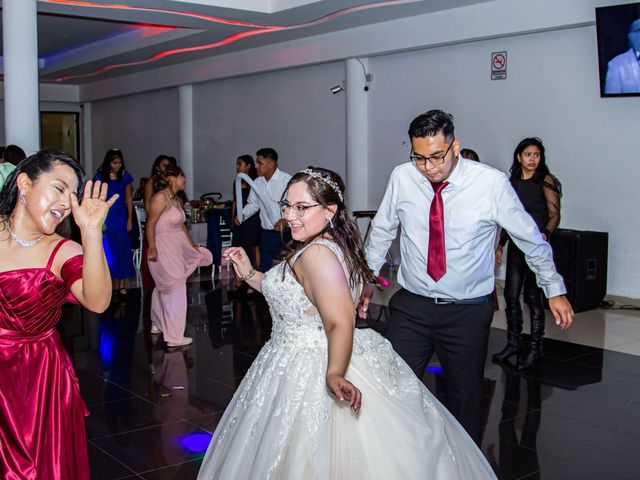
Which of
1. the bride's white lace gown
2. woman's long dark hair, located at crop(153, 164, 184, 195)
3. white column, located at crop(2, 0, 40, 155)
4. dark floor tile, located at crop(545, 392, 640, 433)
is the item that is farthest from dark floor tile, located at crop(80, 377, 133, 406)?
white column, located at crop(2, 0, 40, 155)

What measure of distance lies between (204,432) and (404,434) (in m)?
2.07

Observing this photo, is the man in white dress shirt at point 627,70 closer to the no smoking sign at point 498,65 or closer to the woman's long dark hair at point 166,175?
the no smoking sign at point 498,65

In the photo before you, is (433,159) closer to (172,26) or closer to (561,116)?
(561,116)

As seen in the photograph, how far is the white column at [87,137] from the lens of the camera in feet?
62.0

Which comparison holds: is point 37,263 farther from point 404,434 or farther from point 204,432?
→ point 204,432

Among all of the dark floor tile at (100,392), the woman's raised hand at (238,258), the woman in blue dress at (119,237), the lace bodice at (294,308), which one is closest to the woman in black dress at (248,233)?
the woman in blue dress at (119,237)

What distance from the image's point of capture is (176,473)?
3777mm

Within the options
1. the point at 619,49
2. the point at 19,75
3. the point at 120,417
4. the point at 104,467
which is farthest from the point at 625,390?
the point at 19,75

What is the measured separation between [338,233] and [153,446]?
205 centimetres

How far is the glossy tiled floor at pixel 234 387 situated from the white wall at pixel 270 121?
471cm

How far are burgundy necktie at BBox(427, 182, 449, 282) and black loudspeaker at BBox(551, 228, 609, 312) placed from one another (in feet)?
15.3

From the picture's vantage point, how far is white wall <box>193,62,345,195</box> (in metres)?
11.5

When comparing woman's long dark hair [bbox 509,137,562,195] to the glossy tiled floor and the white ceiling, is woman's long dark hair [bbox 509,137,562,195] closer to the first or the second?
the glossy tiled floor

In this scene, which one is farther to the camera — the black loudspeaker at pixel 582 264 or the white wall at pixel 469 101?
the white wall at pixel 469 101
